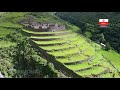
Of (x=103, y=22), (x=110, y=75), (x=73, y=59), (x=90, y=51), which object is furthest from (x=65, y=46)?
(x=110, y=75)

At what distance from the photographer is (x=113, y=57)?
23.3ft

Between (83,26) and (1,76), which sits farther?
(83,26)

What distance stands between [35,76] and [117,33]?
1940 millimetres

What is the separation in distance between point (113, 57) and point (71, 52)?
900mm

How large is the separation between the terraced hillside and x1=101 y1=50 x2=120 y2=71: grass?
7 centimetres

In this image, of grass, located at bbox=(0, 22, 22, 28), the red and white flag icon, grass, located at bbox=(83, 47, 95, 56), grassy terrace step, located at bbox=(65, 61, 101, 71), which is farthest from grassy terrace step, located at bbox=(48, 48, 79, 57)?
grass, located at bbox=(0, 22, 22, 28)

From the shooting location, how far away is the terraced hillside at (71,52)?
7055 mm

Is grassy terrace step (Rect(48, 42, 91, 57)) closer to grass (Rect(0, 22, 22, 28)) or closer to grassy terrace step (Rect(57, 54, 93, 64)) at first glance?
grassy terrace step (Rect(57, 54, 93, 64))

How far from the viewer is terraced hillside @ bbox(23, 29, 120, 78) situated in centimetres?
705

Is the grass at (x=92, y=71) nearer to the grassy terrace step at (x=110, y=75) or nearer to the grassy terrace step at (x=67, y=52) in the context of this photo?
the grassy terrace step at (x=110, y=75)

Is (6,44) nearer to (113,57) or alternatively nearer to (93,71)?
(93,71)
